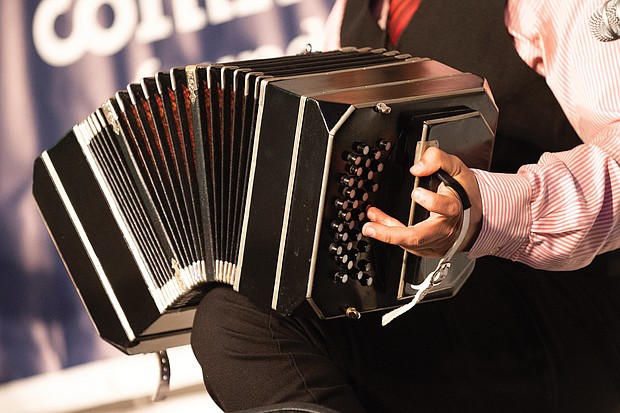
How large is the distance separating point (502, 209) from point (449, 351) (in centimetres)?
27

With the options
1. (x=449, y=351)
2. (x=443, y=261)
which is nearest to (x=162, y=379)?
(x=449, y=351)

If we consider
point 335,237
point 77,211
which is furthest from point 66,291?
point 335,237

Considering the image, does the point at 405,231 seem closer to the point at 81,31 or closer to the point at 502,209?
the point at 502,209

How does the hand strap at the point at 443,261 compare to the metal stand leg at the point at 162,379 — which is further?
the metal stand leg at the point at 162,379

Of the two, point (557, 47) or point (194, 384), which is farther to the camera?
point (194, 384)

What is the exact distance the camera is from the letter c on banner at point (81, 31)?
1963mm

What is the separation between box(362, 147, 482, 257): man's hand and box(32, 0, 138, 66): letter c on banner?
1.16 meters

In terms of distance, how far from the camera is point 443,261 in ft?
3.72

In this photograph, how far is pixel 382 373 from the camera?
1.25 m

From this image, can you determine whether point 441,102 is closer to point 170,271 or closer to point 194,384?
point 170,271

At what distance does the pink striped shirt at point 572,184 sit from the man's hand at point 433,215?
3 centimetres

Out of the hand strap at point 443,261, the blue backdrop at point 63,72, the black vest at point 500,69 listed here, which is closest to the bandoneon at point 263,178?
the hand strap at point 443,261

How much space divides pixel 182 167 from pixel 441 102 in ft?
1.37

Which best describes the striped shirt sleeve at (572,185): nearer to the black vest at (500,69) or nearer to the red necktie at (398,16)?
the black vest at (500,69)
